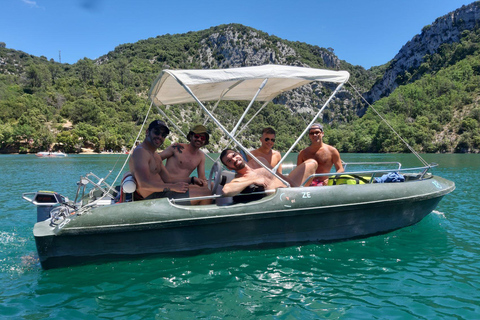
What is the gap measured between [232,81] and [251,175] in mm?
1514

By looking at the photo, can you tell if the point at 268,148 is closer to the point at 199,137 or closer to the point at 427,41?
the point at 199,137

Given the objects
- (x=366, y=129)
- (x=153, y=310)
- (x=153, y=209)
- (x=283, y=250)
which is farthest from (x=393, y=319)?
(x=366, y=129)

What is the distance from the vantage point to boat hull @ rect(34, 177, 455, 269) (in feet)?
14.5

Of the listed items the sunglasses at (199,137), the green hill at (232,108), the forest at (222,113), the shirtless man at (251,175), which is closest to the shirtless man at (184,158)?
the sunglasses at (199,137)

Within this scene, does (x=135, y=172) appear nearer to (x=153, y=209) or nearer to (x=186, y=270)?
(x=153, y=209)

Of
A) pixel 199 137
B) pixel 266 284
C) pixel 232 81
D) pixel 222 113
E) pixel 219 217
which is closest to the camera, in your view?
pixel 266 284

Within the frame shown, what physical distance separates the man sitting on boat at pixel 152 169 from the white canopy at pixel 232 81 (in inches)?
33.0

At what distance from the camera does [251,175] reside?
4.98 m

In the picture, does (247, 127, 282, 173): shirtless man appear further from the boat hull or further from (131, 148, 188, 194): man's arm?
(131, 148, 188, 194): man's arm

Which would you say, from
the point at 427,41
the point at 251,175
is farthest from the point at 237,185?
the point at 427,41

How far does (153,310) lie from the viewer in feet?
11.6

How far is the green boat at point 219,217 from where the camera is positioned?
4430mm

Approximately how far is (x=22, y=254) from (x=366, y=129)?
270 feet

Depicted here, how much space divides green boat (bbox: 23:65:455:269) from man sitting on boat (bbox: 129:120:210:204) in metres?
0.22
